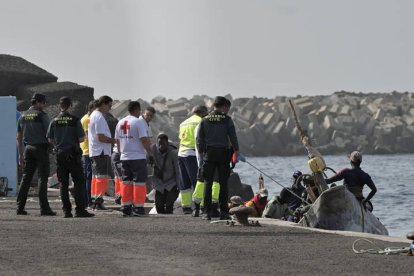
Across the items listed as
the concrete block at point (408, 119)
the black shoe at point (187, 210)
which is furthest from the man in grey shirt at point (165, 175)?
the concrete block at point (408, 119)

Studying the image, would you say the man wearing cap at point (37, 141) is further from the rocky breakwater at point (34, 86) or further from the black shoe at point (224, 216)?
the rocky breakwater at point (34, 86)

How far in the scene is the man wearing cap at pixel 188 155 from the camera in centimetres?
2122

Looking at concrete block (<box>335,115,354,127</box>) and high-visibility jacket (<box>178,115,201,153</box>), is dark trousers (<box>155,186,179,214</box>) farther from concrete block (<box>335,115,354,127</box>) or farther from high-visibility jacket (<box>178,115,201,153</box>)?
concrete block (<box>335,115,354,127</box>)

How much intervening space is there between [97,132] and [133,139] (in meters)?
1.04

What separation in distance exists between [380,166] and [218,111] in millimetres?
92547

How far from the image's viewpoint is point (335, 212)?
68.9ft

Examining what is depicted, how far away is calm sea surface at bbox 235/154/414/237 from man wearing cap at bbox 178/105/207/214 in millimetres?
14506

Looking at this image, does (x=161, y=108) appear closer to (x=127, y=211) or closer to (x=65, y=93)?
(x=65, y=93)

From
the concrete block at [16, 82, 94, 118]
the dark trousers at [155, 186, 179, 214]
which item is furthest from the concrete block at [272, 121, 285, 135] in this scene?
the dark trousers at [155, 186, 179, 214]

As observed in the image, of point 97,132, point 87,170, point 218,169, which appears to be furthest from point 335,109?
point 218,169

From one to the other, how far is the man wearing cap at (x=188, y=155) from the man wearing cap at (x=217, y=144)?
1813 mm

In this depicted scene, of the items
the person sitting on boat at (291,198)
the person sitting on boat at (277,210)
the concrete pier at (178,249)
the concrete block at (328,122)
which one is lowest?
the concrete pier at (178,249)

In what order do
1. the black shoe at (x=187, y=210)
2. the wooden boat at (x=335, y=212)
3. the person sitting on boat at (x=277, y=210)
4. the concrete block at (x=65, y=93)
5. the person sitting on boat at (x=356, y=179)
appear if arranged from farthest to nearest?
the concrete block at (x=65, y=93) → the person sitting on boat at (x=277, y=210) → the person sitting on boat at (x=356, y=179) → the black shoe at (x=187, y=210) → the wooden boat at (x=335, y=212)

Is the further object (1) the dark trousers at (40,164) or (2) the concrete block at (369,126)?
(2) the concrete block at (369,126)
